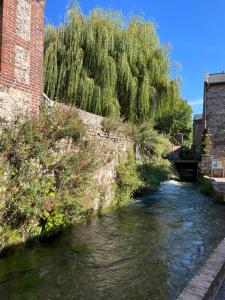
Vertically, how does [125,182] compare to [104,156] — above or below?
below

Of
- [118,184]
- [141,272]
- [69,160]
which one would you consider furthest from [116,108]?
[141,272]

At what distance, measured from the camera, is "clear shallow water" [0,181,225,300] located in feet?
12.0

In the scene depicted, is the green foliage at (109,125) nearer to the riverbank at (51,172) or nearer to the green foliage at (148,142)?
the riverbank at (51,172)

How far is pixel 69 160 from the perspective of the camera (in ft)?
19.2

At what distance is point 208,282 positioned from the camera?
288 centimetres

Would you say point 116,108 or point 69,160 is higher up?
point 116,108

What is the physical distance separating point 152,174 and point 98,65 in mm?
4871

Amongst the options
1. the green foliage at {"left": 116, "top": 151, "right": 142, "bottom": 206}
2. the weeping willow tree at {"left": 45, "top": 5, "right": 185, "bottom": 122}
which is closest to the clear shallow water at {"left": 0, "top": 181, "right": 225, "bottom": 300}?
the green foliage at {"left": 116, "top": 151, "right": 142, "bottom": 206}

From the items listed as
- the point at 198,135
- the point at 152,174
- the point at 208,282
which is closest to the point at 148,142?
the point at 152,174

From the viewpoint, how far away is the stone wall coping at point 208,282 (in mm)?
2672

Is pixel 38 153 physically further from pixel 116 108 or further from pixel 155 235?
pixel 116 108

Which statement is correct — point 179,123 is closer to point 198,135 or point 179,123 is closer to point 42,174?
point 198,135

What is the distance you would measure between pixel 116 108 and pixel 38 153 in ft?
23.0

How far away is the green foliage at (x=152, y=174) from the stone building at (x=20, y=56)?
631cm
